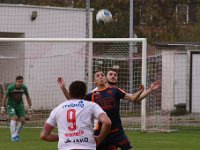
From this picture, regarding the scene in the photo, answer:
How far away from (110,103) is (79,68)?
43.8 feet

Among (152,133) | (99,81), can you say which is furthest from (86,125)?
(152,133)

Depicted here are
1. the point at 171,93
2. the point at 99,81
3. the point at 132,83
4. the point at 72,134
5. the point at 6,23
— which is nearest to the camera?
the point at 72,134

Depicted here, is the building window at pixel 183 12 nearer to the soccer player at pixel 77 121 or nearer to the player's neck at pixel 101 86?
the player's neck at pixel 101 86

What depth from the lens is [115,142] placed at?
11086 millimetres

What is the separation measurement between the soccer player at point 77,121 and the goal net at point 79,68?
1256 centimetres

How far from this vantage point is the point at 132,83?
76.3ft

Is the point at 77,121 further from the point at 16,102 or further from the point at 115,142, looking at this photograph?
the point at 16,102

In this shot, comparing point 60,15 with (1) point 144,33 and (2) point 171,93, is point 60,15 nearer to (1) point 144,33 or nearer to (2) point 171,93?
(2) point 171,93

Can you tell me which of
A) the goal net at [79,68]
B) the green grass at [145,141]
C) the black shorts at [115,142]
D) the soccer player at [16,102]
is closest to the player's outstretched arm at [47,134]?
the black shorts at [115,142]

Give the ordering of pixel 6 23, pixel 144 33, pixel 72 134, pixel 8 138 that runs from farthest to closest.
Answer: pixel 144 33, pixel 6 23, pixel 8 138, pixel 72 134

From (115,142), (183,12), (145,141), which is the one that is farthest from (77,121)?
(183,12)

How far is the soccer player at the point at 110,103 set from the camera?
36.3 feet

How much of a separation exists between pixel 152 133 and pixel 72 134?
12812mm

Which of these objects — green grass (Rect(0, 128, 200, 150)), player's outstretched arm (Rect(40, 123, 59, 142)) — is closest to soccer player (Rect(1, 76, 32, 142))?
green grass (Rect(0, 128, 200, 150))
